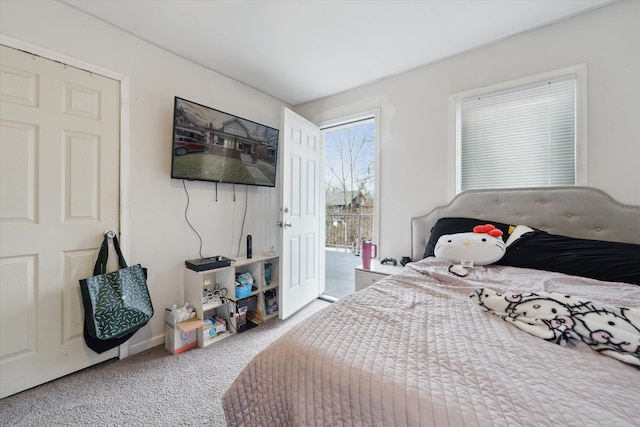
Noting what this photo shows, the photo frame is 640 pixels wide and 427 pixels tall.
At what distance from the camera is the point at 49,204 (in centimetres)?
161

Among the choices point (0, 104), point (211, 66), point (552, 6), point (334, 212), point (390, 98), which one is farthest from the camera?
point (334, 212)

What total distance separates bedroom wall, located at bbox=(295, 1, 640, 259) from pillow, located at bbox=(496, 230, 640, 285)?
1.56ft

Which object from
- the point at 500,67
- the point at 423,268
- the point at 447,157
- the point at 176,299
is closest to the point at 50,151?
the point at 176,299

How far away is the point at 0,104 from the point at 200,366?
6.62ft

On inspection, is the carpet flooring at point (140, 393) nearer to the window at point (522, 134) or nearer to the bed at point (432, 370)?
the bed at point (432, 370)

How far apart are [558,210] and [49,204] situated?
134 inches

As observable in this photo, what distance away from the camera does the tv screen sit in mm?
2053

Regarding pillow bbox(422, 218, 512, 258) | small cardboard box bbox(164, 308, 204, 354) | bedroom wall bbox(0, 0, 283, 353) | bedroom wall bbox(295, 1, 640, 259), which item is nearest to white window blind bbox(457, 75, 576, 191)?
bedroom wall bbox(295, 1, 640, 259)

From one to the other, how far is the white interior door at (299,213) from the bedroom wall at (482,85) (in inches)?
22.8

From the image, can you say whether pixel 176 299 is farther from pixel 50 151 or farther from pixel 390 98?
pixel 390 98

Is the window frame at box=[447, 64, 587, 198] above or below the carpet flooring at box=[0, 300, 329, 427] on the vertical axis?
above

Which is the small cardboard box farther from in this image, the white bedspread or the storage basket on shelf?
the white bedspread

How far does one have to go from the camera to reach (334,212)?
493cm

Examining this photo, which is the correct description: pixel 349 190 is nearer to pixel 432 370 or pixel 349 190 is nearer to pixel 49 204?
pixel 49 204
